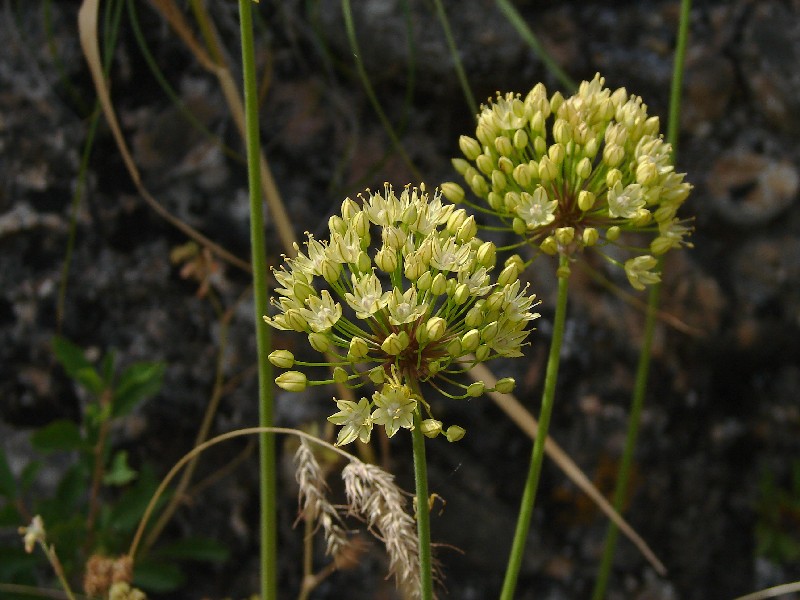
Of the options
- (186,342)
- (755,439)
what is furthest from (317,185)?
(755,439)

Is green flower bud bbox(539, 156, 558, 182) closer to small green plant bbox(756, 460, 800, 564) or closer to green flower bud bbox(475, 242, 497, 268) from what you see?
green flower bud bbox(475, 242, 497, 268)

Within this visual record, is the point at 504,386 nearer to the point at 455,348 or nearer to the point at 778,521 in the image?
the point at 455,348

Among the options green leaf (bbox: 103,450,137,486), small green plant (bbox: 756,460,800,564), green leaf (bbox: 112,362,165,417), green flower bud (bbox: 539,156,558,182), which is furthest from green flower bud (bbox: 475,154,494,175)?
small green plant (bbox: 756,460,800,564)

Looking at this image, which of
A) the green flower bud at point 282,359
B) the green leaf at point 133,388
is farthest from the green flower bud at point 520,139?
the green leaf at point 133,388

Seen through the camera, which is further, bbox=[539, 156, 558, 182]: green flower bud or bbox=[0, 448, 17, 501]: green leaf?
bbox=[0, 448, 17, 501]: green leaf

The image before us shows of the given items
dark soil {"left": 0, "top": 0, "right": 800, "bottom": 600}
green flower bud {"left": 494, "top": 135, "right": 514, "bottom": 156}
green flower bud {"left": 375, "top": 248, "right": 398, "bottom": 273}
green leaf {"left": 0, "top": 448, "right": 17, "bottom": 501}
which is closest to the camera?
green flower bud {"left": 375, "top": 248, "right": 398, "bottom": 273}

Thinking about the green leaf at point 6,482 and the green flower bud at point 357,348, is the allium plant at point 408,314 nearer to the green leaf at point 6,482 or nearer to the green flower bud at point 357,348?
the green flower bud at point 357,348

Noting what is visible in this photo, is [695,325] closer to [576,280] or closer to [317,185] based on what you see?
[576,280]
